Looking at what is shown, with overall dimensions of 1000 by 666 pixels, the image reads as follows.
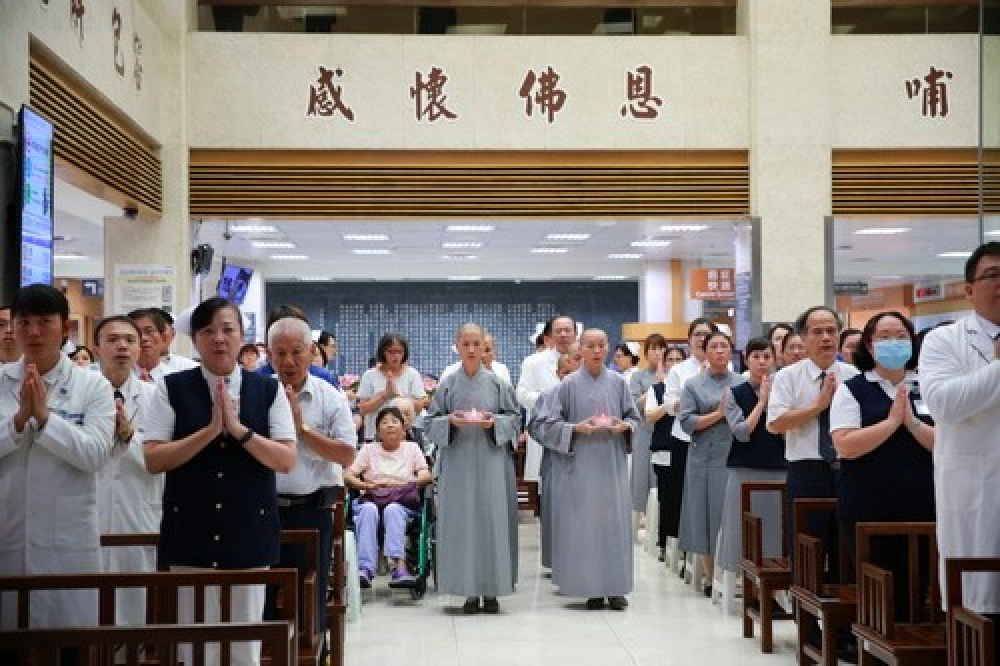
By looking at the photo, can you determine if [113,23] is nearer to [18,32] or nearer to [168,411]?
[18,32]

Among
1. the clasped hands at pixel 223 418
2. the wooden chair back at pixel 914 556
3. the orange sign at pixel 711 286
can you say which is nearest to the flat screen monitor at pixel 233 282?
the orange sign at pixel 711 286

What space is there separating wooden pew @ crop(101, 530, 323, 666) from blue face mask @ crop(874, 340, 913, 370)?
2.22 meters

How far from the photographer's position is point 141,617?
5.32 meters

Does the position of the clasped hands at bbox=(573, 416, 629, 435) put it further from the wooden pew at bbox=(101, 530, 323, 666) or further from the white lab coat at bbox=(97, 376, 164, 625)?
the wooden pew at bbox=(101, 530, 323, 666)

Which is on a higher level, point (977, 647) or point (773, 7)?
point (773, 7)

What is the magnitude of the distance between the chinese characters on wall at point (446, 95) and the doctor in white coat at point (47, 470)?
720cm

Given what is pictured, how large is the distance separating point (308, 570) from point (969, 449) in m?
2.38

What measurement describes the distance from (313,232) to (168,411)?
10.8 metres

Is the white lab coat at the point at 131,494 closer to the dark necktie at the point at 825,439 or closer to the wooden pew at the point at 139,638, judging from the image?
the wooden pew at the point at 139,638

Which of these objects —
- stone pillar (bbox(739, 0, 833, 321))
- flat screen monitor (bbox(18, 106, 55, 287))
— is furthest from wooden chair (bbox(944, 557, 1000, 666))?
stone pillar (bbox(739, 0, 833, 321))

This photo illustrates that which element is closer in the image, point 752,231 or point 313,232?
point 752,231

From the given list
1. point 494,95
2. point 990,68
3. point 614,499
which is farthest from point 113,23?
point 990,68

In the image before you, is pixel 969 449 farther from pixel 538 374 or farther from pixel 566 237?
pixel 566 237

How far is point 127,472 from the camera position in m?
5.66
